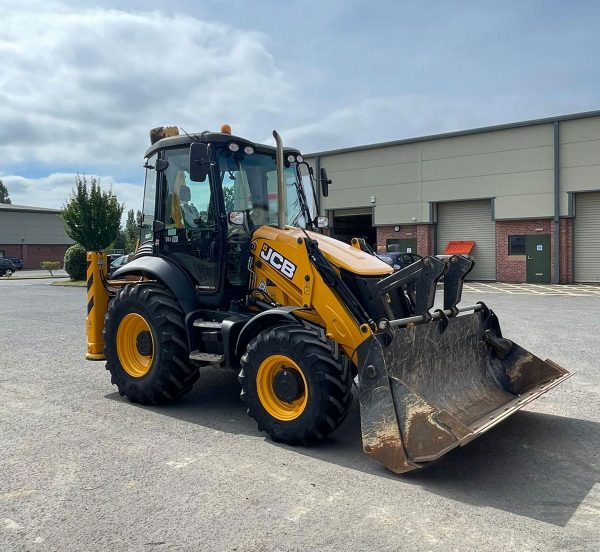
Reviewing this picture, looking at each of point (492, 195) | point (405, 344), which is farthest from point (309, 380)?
point (492, 195)

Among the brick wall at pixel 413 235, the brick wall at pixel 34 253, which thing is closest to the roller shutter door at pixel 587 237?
the brick wall at pixel 413 235

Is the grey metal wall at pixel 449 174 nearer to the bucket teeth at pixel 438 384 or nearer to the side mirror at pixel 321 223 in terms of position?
the side mirror at pixel 321 223

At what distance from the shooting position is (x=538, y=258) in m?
26.2

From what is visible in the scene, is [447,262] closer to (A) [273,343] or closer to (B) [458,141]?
(A) [273,343]

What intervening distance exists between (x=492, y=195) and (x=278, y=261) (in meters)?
23.2

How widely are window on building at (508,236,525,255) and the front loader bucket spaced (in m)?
21.8

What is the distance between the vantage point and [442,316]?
5.50 meters

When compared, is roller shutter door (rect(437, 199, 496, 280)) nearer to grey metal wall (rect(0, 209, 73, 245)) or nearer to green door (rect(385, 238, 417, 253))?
green door (rect(385, 238, 417, 253))

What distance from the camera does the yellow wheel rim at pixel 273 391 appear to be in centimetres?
516

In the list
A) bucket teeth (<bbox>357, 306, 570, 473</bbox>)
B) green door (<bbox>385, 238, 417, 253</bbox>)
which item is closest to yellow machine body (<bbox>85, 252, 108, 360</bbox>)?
bucket teeth (<bbox>357, 306, 570, 473</bbox>)

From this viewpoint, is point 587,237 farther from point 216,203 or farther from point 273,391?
point 273,391

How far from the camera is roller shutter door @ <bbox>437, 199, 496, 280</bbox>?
27.7 metres

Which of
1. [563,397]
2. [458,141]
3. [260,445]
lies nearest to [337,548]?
[260,445]

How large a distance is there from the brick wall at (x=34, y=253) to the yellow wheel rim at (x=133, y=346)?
58032 mm
